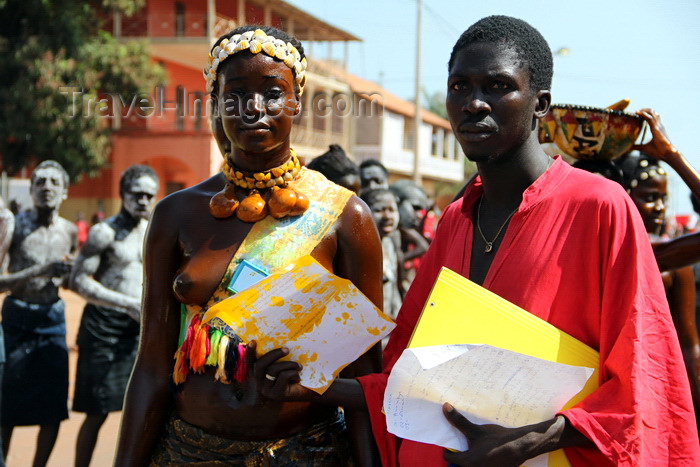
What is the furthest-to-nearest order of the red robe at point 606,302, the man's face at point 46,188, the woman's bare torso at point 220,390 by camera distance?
the man's face at point 46,188, the woman's bare torso at point 220,390, the red robe at point 606,302

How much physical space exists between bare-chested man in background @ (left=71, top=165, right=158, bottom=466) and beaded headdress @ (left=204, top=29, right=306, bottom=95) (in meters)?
2.96

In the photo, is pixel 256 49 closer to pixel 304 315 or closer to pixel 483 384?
pixel 304 315

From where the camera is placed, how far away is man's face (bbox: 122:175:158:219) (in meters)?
5.23

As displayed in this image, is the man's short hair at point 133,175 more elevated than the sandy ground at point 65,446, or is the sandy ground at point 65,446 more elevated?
the man's short hair at point 133,175

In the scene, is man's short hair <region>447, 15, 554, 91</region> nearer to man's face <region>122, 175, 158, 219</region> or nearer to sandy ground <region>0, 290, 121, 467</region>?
man's face <region>122, 175, 158, 219</region>

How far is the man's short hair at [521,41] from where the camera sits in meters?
1.84

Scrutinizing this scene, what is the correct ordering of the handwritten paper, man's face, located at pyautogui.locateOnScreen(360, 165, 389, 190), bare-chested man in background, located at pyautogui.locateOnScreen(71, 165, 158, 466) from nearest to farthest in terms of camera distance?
the handwritten paper
bare-chested man in background, located at pyautogui.locateOnScreen(71, 165, 158, 466)
man's face, located at pyautogui.locateOnScreen(360, 165, 389, 190)

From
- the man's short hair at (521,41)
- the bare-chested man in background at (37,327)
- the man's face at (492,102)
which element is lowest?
the bare-chested man in background at (37,327)

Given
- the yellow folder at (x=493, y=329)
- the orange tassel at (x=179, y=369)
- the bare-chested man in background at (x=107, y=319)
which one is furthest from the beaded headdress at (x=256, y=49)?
the bare-chested man in background at (x=107, y=319)

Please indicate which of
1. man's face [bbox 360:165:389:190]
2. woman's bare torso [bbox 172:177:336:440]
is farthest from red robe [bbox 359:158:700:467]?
man's face [bbox 360:165:389:190]

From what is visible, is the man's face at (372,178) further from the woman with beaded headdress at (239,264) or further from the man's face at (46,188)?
the woman with beaded headdress at (239,264)

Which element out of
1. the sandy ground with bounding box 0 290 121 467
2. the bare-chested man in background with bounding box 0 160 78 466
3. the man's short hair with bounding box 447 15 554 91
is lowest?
the sandy ground with bounding box 0 290 121 467

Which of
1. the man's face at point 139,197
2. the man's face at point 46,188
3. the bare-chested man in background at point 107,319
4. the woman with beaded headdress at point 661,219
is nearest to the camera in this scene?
the woman with beaded headdress at point 661,219

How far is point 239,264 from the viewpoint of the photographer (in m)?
2.21
